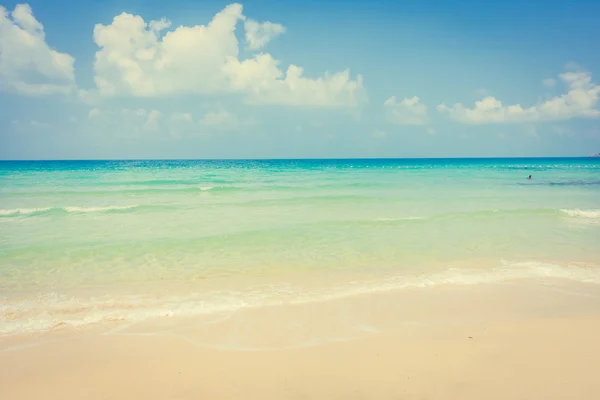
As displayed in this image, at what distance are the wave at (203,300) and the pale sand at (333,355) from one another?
0.35 meters

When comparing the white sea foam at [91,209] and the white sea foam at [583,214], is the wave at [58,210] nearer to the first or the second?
the white sea foam at [91,209]

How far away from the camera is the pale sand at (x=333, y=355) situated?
3951 millimetres

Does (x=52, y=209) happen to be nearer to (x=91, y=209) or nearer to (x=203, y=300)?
(x=91, y=209)

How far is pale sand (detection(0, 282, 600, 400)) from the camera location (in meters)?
3.95

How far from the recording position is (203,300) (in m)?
6.62

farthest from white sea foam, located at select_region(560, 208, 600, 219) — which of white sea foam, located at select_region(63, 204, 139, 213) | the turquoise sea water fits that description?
white sea foam, located at select_region(63, 204, 139, 213)

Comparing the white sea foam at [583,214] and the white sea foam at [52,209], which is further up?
the white sea foam at [583,214]

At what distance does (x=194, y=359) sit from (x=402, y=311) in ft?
11.1

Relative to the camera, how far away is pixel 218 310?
6.16 m

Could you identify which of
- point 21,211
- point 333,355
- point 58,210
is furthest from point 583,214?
point 21,211

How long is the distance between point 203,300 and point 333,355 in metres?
2.98

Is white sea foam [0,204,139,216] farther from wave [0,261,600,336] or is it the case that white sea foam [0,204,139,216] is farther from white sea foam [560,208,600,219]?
white sea foam [560,208,600,219]

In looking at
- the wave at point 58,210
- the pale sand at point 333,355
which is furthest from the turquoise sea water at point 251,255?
the pale sand at point 333,355

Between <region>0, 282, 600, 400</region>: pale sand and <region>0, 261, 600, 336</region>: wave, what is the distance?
0.35 meters
